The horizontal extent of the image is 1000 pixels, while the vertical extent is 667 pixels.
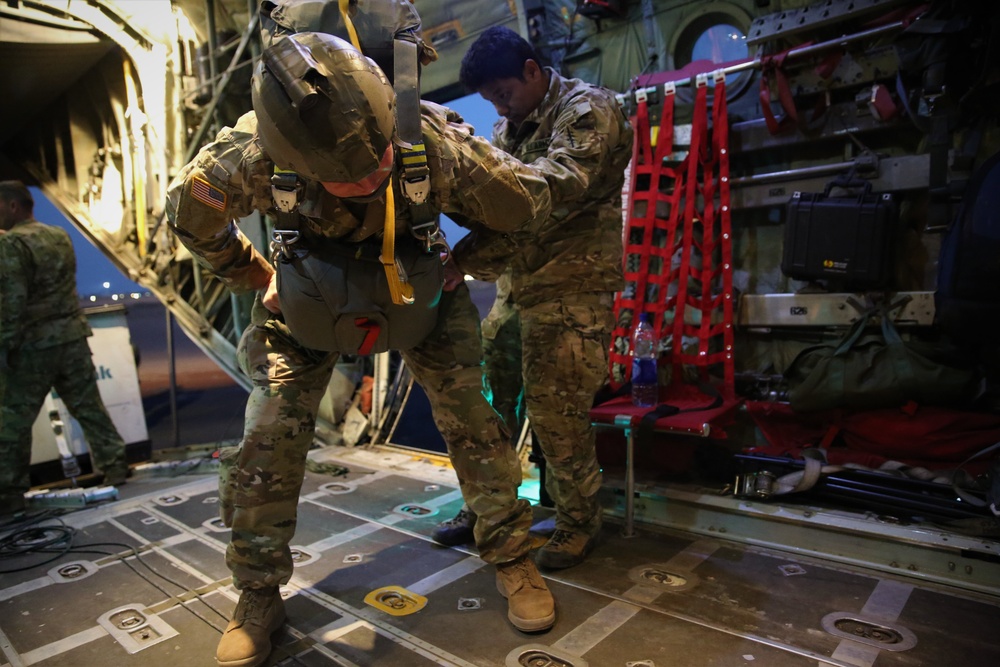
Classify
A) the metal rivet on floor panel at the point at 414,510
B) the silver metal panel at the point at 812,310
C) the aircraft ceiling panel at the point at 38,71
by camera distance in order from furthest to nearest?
the aircraft ceiling panel at the point at 38,71 < the metal rivet on floor panel at the point at 414,510 < the silver metal panel at the point at 812,310

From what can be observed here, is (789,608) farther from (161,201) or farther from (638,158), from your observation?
(161,201)

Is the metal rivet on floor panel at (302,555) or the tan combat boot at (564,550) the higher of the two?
the tan combat boot at (564,550)

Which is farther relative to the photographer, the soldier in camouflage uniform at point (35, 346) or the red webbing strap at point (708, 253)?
the soldier in camouflage uniform at point (35, 346)

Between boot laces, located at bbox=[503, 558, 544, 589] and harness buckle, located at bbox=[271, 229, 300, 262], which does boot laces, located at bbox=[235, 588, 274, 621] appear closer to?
boot laces, located at bbox=[503, 558, 544, 589]

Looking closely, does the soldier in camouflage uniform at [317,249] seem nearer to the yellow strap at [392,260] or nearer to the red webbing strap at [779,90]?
the yellow strap at [392,260]

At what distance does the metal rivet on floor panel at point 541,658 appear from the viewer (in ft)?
5.74

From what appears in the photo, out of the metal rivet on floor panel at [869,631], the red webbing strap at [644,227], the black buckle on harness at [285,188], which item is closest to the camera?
the black buckle on harness at [285,188]

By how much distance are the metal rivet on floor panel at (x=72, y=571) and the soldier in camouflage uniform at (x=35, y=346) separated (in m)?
1.35

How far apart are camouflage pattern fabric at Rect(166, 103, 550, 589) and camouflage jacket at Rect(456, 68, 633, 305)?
0.47 metres

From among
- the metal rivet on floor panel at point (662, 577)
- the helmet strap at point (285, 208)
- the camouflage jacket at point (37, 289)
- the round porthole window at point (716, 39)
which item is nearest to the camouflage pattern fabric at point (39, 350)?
the camouflage jacket at point (37, 289)

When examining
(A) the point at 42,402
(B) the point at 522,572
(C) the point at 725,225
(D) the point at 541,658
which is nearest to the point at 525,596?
(B) the point at 522,572

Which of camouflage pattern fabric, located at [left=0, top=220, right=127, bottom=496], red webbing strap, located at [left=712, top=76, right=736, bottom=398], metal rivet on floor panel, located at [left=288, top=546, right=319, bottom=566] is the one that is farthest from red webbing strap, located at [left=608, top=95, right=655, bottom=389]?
camouflage pattern fabric, located at [left=0, top=220, right=127, bottom=496]

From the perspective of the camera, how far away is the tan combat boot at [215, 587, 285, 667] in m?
1.77

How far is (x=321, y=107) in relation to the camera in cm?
137
